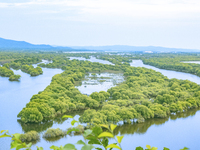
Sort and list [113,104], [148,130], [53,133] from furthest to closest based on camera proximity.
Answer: [113,104]
[148,130]
[53,133]

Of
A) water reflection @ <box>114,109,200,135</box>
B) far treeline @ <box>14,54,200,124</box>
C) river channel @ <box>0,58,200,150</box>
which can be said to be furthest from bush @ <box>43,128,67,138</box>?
water reflection @ <box>114,109,200,135</box>

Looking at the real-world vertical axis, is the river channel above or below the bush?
below

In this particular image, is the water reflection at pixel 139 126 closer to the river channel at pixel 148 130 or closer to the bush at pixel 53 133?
the river channel at pixel 148 130

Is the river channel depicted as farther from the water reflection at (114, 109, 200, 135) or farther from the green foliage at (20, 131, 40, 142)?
the green foliage at (20, 131, 40, 142)

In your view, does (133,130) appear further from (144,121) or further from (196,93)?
(196,93)

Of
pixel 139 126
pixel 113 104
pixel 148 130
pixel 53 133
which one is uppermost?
pixel 113 104

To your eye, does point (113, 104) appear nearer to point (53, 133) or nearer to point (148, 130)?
point (148, 130)

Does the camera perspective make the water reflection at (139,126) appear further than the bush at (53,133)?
Yes

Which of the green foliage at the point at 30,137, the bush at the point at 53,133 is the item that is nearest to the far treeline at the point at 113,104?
the bush at the point at 53,133

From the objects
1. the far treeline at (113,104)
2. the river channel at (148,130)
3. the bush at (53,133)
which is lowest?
the river channel at (148,130)

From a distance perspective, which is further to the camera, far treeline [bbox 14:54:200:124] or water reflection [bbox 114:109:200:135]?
far treeline [bbox 14:54:200:124]

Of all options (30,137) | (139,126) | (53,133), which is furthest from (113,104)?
(30,137)
